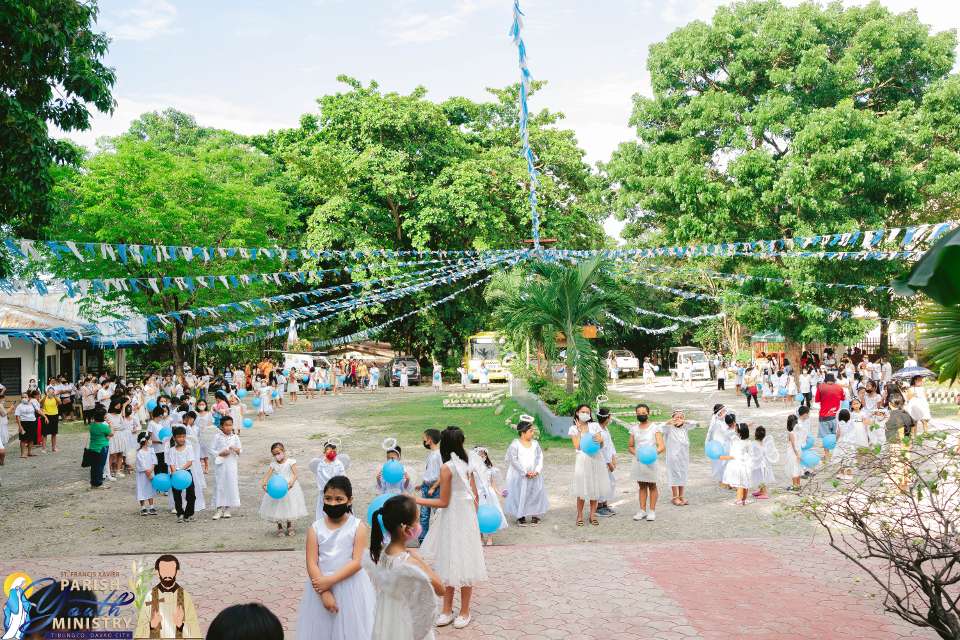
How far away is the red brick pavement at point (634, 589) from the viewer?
21.1 ft

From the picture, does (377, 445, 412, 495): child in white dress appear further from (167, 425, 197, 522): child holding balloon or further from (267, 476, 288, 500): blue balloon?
(167, 425, 197, 522): child holding balloon

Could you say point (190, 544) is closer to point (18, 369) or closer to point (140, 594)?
point (140, 594)

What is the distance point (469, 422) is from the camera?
2100 cm

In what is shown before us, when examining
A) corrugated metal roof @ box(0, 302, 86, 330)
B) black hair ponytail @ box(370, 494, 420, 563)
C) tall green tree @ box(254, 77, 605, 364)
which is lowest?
black hair ponytail @ box(370, 494, 420, 563)

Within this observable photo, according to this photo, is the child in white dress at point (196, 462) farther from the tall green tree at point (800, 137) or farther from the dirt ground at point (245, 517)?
the tall green tree at point (800, 137)

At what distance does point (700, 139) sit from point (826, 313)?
288 inches

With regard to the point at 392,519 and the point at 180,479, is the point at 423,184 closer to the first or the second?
the point at 180,479

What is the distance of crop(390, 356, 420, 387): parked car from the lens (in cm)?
3588

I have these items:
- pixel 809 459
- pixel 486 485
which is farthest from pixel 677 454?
pixel 486 485

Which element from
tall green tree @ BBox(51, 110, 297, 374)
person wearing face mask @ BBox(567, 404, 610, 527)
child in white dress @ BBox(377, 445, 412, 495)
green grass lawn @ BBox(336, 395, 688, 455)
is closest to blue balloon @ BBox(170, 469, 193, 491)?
child in white dress @ BBox(377, 445, 412, 495)

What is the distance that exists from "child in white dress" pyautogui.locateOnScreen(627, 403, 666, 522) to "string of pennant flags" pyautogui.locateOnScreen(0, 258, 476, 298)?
936 centimetres

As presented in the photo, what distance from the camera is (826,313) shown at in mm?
24000

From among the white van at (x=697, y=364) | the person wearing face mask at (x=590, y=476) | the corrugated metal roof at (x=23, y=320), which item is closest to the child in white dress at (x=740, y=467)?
the person wearing face mask at (x=590, y=476)

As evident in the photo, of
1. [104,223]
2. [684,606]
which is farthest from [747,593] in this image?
[104,223]
